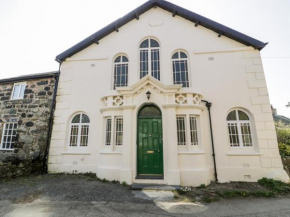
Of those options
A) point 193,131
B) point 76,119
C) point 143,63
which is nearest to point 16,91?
point 76,119

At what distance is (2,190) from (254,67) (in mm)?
12055

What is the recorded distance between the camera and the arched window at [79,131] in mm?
7930

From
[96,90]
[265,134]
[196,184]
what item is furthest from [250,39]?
[96,90]

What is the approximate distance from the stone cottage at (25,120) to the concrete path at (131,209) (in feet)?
10.8

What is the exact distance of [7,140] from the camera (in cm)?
913

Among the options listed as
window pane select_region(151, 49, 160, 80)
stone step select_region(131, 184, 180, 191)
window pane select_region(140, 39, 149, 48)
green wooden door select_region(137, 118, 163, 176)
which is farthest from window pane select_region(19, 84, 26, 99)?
stone step select_region(131, 184, 180, 191)

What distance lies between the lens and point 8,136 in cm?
916

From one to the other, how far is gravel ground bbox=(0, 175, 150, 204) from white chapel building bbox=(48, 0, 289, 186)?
703mm

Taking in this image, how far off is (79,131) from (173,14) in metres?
8.44

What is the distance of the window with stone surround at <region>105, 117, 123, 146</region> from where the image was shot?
6953mm

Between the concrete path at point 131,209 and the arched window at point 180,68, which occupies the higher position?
the arched window at point 180,68

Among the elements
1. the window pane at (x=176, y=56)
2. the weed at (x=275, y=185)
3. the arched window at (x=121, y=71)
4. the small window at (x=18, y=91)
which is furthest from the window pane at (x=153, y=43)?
the small window at (x=18, y=91)

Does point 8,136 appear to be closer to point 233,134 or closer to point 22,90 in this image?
point 22,90

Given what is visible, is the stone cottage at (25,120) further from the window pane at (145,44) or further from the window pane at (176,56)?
the window pane at (176,56)
